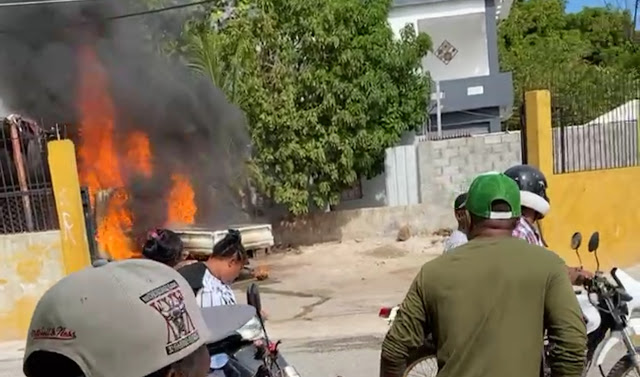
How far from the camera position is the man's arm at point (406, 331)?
2.61 metres

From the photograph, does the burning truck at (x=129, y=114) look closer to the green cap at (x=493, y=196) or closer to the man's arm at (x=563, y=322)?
the green cap at (x=493, y=196)

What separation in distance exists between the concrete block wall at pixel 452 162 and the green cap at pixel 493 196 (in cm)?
1280

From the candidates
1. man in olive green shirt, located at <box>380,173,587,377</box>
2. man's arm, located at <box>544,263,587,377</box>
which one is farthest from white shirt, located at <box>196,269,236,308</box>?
man's arm, located at <box>544,263,587,377</box>

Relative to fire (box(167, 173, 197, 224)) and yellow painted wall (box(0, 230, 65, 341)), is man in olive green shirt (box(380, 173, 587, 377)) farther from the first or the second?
fire (box(167, 173, 197, 224))

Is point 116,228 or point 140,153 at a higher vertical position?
point 140,153

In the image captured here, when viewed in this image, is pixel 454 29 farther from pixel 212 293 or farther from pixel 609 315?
pixel 212 293

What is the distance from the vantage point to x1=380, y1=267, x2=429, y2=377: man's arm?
8.57ft

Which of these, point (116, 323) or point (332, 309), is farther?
point (332, 309)

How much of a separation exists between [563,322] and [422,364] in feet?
7.18

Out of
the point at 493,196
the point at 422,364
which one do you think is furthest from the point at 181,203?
the point at 493,196

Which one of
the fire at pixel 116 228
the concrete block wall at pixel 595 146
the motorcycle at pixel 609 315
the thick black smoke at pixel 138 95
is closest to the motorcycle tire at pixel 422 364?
the motorcycle at pixel 609 315

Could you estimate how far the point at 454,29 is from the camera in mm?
20000

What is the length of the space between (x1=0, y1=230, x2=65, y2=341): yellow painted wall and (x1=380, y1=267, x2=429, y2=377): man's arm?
644 cm

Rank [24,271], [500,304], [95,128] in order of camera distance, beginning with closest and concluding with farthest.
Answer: [500,304]
[24,271]
[95,128]
